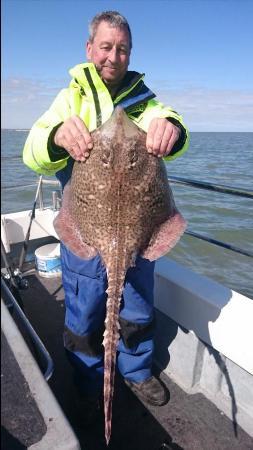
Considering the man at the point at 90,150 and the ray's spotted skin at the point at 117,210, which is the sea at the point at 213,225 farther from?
the ray's spotted skin at the point at 117,210

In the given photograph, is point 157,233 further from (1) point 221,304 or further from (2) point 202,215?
(2) point 202,215

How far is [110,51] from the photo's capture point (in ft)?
7.97

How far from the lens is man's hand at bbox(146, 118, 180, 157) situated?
185cm

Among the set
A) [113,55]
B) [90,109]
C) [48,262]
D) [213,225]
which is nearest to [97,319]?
[90,109]

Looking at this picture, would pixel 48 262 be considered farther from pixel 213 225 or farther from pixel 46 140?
pixel 213 225

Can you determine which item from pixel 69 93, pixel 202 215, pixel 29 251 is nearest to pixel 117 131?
pixel 69 93

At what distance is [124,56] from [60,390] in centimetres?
289

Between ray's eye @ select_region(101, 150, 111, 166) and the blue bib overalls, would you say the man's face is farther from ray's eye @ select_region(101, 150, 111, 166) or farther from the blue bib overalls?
ray's eye @ select_region(101, 150, 111, 166)

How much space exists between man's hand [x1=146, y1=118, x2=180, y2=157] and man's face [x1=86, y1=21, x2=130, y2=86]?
Result: 0.82 meters

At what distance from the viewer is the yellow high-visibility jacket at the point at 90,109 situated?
225 centimetres

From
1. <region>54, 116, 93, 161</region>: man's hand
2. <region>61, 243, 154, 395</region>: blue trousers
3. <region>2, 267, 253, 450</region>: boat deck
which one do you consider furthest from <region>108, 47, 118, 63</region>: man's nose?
<region>2, 267, 253, 450</region>: boat deck

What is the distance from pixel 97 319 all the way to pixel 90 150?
153 cm

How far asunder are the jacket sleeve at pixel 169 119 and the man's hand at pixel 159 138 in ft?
0.61

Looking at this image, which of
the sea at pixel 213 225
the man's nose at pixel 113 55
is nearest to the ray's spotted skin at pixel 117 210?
the man's nose at pixel 113 55
